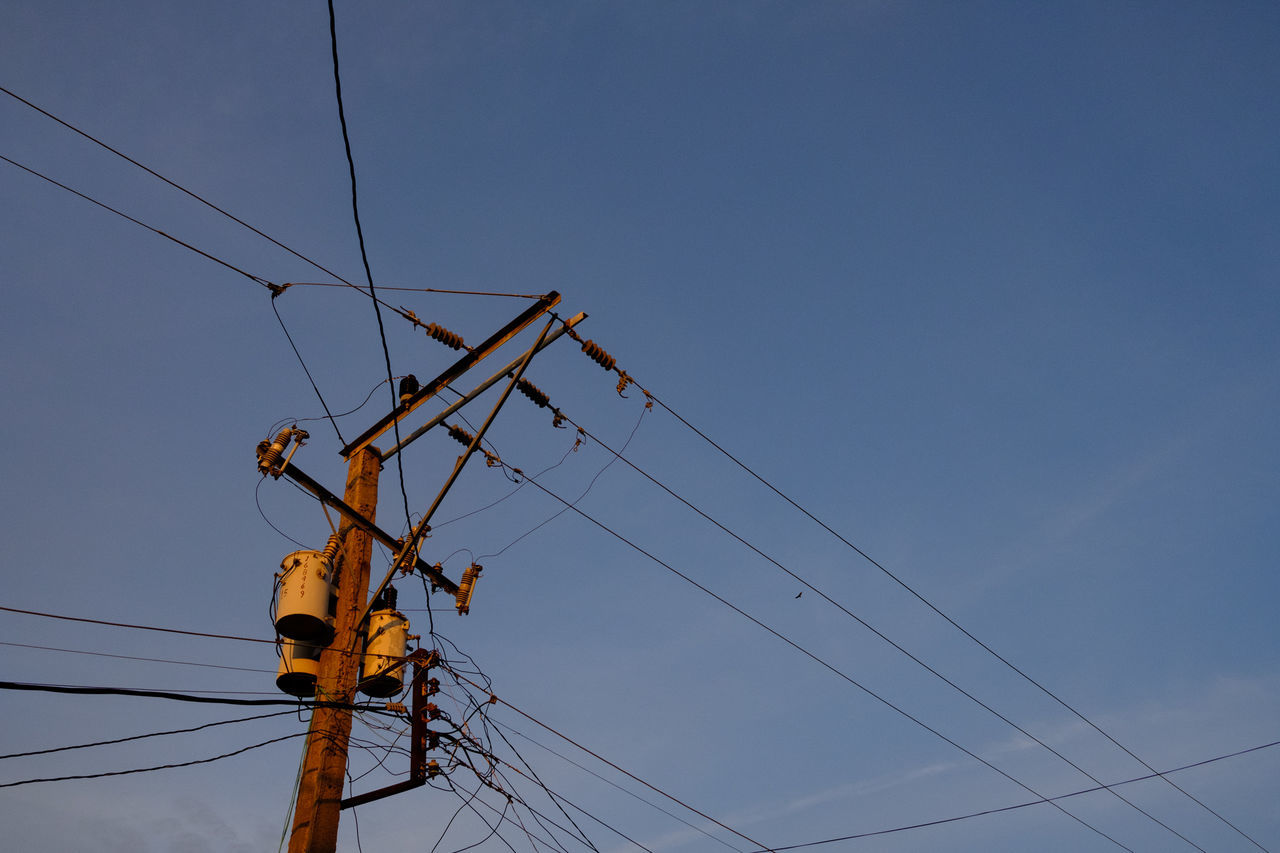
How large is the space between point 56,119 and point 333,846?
5.49 m

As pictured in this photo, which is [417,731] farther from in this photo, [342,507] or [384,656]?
[342,507]

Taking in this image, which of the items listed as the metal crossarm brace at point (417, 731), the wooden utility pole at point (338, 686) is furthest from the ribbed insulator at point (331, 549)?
the metal crossarm brace at point (417, 731)

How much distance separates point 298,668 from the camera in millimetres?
7883

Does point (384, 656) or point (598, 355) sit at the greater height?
point (598, 355)

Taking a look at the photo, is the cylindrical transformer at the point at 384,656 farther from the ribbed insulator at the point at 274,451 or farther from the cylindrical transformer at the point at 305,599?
the ribbed insulator at the point at 274,451

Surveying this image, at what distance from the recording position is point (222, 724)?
25.5ft

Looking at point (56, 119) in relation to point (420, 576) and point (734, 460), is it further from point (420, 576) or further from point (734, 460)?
point (734, 460)

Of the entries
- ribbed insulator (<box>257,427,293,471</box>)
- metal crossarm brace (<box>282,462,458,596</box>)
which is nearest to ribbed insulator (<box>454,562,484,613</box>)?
metal crossarm brace (<box>282,462,458,596</box>)

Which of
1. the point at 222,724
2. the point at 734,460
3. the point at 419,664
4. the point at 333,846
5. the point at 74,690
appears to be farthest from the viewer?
the point at 734,460

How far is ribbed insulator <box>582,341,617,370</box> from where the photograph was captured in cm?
912

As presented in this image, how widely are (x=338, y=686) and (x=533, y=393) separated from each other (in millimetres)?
3306

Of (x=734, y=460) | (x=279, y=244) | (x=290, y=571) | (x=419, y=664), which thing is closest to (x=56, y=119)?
(x=279, y=244)

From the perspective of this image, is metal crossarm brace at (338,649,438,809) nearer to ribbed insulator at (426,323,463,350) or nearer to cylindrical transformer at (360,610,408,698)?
cylindrical transformer at (360,610,408,698)

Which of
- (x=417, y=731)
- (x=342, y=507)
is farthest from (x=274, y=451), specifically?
(x=417, y=731)
